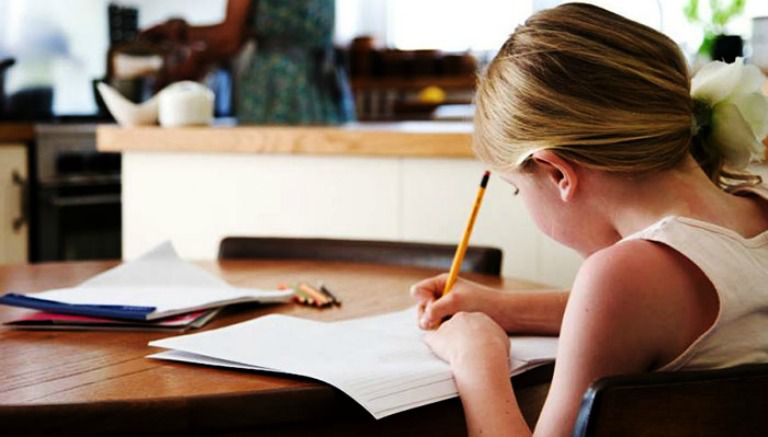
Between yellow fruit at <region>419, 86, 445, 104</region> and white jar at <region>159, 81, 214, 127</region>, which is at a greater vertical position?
white jar at <region>159, 81, 214, 127</region>

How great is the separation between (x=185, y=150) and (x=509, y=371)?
169 cm

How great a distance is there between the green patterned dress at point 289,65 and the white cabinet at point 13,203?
107 cm

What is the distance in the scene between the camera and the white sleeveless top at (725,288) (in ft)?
3.23

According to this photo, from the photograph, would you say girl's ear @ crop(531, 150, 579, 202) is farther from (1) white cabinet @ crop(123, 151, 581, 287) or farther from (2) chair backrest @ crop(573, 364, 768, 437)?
(1) white cabinet @ crop(123, 151, 581, 287)

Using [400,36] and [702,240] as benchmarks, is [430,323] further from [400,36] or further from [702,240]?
[400,36]

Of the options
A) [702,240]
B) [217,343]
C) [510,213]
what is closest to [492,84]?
[702,240]

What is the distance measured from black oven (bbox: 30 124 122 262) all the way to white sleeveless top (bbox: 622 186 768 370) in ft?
10.7

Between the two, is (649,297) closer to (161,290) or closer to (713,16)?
(161,290)

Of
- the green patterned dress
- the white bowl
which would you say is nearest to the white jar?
the white bowl

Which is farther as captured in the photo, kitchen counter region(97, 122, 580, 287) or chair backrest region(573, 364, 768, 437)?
kitchen counter region(97, 122, 580, 287)

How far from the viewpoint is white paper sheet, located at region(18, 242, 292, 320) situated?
1390 mm

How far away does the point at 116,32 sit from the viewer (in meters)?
4.44

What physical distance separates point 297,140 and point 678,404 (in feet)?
5.92

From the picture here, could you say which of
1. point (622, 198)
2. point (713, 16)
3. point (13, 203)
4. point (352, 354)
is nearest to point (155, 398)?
point (352, 354)
